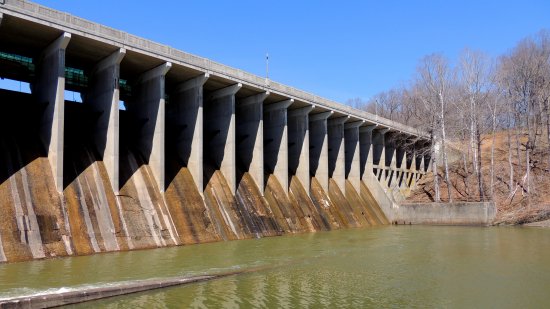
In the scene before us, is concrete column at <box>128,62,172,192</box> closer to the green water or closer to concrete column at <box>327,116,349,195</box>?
the green water

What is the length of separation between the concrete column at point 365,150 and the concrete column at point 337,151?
353cm

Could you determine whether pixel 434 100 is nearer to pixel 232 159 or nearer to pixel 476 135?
pixel 476 135

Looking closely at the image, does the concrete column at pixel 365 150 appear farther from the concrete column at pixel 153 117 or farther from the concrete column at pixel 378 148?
the concrete column at pixel 153 117

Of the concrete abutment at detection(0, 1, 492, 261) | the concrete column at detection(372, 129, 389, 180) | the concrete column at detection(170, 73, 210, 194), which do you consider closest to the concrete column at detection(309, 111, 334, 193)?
the concrete abutment at detection(0, 1, 492, 261)

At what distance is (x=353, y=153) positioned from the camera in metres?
44.9

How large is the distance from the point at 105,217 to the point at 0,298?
1082 centimetres

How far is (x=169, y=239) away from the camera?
72.4 feet

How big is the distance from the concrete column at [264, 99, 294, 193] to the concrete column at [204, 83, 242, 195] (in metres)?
5.72

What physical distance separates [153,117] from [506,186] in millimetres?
34394

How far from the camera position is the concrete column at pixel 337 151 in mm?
42250

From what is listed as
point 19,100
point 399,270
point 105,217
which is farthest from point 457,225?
point 19,100

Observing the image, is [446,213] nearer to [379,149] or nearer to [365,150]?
[365,150]

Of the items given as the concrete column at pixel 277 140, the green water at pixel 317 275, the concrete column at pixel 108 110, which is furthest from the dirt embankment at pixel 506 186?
the concrete column at pixel 108 110

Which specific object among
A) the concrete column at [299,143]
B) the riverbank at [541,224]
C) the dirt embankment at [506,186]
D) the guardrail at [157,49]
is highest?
the guardrail at [157,49]
